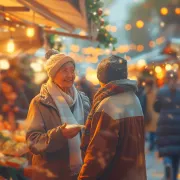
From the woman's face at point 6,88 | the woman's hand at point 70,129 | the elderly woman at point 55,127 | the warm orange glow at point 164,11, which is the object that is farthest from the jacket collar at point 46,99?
the warm orange glow at point 164,11

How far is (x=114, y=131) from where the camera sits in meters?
3.57

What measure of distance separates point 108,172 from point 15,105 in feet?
12.3

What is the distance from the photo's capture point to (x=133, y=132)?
3.67 metres

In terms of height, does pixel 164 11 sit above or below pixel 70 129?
above

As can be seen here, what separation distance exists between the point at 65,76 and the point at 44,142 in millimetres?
738

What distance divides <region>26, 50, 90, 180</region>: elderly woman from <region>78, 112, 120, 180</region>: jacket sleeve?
40 cm

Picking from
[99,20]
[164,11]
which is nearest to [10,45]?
[99,20]

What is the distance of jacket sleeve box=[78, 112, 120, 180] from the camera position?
3.56 m

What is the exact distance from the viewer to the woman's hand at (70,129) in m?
3.92

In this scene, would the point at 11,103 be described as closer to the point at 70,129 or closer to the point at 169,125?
the point at 169,125

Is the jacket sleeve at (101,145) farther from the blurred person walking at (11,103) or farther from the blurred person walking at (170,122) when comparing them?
the blurred person walking at (11,103)

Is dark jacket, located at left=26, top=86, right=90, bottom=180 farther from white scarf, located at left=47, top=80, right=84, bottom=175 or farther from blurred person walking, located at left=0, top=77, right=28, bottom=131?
blurred person walking, located at left=0, top=77, right=28, bottom=131

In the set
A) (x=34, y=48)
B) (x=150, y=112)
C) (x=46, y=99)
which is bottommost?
(x=150, y=112)

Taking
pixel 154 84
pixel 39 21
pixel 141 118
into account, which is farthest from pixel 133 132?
pixel 154 84
